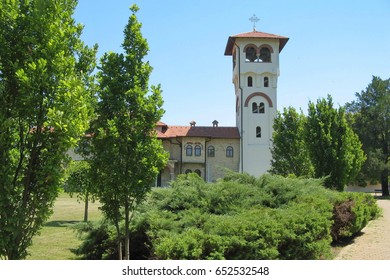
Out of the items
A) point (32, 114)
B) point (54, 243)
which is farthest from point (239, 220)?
point (54, 243)

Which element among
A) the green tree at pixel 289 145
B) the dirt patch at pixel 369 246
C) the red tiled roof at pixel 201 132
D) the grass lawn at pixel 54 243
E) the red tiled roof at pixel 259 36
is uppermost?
the red tiled roof at pixel 259 36

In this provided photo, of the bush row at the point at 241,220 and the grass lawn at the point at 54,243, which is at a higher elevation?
the bush row at the point at 241,220

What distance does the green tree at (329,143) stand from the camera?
731 inches

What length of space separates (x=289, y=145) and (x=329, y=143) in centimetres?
1138

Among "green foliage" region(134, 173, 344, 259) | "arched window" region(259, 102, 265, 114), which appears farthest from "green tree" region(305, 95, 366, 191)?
"arched window" region(259, 102, 265, 114)

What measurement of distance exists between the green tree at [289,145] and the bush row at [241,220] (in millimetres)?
14510

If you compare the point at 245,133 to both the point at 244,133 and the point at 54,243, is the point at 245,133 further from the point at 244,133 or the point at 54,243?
the point at 54,243

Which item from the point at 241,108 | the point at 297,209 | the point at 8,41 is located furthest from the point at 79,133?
the point at 241,108

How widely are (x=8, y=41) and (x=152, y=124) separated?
353 cm

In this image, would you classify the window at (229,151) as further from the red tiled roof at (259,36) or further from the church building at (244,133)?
the red tiled roof at (259,36)

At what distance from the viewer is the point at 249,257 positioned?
7465mm

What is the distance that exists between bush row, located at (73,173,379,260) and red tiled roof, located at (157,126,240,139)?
34360 millimetres

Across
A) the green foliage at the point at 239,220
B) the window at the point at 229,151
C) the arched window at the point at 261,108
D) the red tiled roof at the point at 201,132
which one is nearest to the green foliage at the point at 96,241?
the green foliage at the point at 239,220

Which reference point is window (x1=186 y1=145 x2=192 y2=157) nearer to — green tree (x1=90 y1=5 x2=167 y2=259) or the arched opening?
the arched opening
